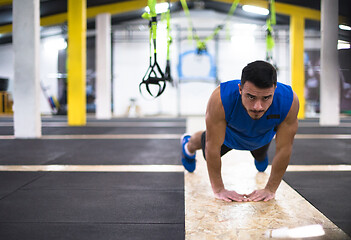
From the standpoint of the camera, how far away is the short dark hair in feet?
4.95

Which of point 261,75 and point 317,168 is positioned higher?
point 261,75

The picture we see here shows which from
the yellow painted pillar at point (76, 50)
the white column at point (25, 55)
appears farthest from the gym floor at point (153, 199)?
the yellow painted pillar at point (76, 50)

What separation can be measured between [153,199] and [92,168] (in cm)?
115

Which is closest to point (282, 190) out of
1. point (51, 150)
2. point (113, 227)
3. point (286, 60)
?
point (113, 227)

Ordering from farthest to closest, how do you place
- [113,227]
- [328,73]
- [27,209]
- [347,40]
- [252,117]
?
[328,73]
[347,40]
[27,209]
[252,117]
[113,227]

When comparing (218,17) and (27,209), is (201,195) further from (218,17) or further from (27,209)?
(218,17)

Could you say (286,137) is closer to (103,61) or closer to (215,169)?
(215,169)

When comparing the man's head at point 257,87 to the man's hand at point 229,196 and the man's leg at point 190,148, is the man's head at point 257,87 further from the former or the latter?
the man's leg at point 190,148

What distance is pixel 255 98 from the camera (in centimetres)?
156

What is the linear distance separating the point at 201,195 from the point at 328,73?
6769mm

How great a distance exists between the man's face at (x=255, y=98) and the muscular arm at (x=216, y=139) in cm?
19

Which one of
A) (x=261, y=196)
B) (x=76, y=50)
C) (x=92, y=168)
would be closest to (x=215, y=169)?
(x=261, y=196)

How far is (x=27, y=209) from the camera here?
69.4 inches

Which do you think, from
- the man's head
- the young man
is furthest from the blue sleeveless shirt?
the man's head
